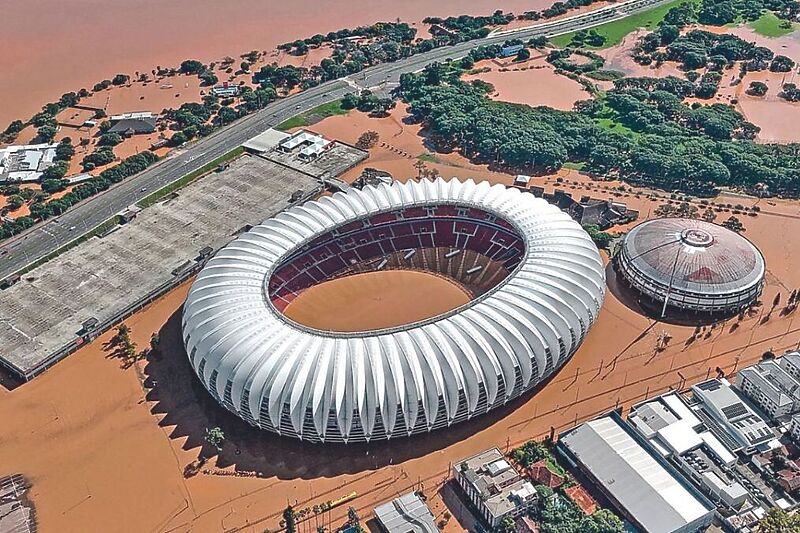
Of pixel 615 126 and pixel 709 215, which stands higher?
pixel 615 126

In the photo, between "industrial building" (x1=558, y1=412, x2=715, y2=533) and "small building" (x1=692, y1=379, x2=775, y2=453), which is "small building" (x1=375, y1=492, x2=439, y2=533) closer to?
"industrial building" (x1=558, y1=412, x2=715, y2=533)

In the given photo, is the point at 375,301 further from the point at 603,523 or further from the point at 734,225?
the point at 734,225

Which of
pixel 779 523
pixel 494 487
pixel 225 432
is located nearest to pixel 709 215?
pixel 779 523

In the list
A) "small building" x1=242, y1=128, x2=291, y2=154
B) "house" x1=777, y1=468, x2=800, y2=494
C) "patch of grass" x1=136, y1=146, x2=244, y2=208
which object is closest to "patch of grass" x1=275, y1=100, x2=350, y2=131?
"small building" x1=242, y1=128, x2=291, y2=154

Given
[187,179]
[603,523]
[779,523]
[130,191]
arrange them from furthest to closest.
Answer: [187,179]
[130,191]
[603,523]
[779,523]

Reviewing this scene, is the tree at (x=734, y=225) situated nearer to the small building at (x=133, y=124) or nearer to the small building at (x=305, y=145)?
the small building at (x=305, y=145)

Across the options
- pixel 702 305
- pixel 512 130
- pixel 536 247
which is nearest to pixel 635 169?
pixel 512 130

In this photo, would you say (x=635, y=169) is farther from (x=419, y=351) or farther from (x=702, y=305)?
(x=419, y=351)
